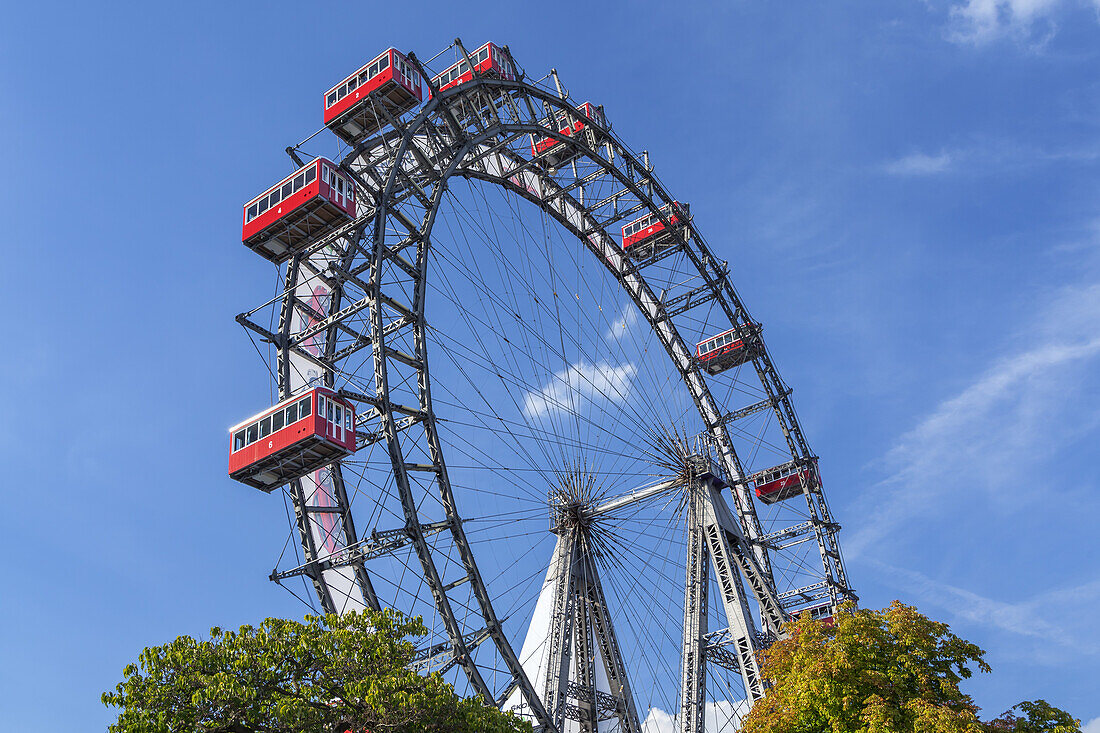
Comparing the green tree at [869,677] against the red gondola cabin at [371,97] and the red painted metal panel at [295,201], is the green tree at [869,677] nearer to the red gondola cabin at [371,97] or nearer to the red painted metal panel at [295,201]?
the red painted metal panel at [295,201]

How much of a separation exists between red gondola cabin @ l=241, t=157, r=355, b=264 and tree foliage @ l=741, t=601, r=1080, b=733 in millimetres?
19087

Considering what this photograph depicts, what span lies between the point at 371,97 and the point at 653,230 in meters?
20.0

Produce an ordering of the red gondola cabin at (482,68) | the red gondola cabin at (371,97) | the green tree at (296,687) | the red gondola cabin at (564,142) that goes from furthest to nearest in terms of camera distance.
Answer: the red gondola cabin at (564,142)
the red gondola cabin at (482,68)
the red gondola cabin at (371,97)
the green tree at (296,687)

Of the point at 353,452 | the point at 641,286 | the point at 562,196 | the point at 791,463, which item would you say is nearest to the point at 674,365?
the point at 641,286

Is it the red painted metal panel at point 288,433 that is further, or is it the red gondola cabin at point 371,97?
the red gondola cabin at point 371,97

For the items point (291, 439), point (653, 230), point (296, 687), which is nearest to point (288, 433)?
point (291, 439)

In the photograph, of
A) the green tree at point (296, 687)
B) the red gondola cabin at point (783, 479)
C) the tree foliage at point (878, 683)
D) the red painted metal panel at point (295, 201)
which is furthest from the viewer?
the red gondola cabin at point (783, 479)

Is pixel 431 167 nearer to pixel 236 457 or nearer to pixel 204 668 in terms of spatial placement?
pixel 236 457

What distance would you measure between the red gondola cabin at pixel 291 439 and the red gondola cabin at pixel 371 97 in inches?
443

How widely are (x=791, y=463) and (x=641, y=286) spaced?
12.5 m

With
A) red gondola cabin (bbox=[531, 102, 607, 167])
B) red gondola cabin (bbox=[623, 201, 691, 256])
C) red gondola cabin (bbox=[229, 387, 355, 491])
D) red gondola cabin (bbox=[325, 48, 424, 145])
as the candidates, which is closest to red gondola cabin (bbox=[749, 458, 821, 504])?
red gondola cabin (bbox=[623, 201, 691, 256])

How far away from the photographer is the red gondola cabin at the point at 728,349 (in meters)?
53.3

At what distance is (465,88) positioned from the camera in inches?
1401

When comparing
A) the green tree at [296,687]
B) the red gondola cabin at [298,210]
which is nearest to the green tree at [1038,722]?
the green tree at [296,687]
